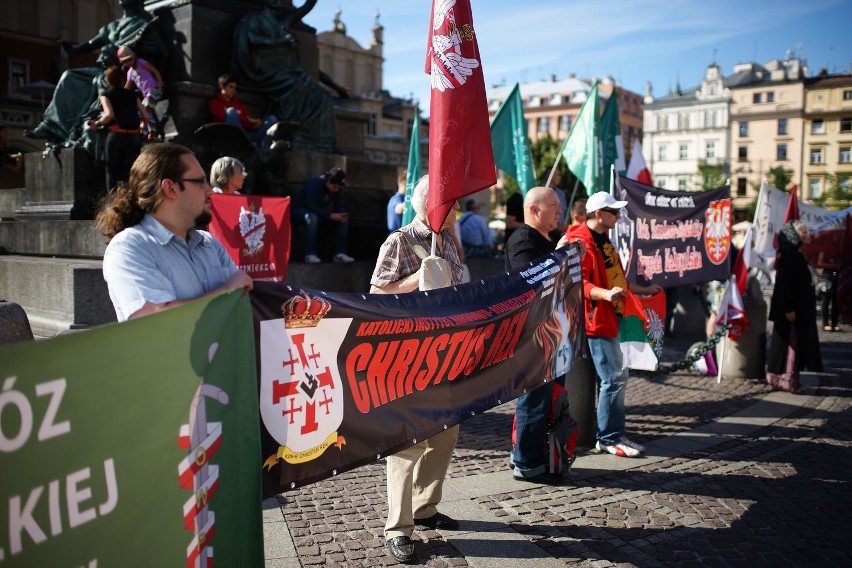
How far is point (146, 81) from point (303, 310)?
8.14m

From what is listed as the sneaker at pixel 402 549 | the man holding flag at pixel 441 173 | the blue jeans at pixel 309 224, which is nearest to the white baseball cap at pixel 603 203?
the man holding flag at pixel 441 173

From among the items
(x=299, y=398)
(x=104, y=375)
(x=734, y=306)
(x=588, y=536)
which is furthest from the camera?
(x=734, y=306)

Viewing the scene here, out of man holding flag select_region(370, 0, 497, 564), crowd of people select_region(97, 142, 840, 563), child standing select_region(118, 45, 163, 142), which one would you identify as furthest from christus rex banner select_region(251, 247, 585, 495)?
child standing select_region(118, 45, 163, 142)

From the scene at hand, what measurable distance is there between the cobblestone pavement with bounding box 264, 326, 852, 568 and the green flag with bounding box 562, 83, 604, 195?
589 cm

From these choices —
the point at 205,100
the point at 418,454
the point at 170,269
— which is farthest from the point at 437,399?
the point at 205,100

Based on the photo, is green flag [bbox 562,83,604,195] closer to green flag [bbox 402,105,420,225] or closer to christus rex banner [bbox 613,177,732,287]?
green flag [bbox 402,105,420,225]

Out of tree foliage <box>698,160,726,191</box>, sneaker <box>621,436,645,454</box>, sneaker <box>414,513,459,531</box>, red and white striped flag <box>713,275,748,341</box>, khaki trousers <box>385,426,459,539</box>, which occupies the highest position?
tree foliage <box>698,160,726,191</box>

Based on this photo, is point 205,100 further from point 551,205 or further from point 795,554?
point 795,554

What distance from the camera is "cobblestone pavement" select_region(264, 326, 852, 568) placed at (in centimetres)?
408

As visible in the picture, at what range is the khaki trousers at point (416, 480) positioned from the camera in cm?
399

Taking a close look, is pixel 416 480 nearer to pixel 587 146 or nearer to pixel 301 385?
pixel 301 385

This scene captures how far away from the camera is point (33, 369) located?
6.46ft

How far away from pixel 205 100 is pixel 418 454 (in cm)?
779

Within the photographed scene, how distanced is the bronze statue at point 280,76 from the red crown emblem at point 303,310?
7.88 meters
